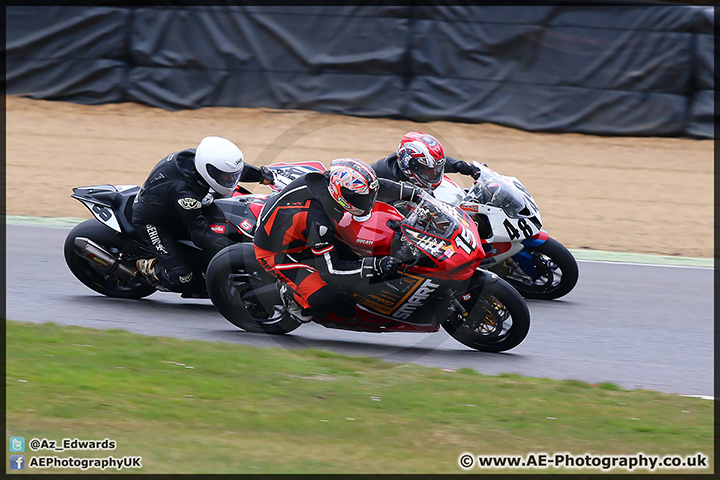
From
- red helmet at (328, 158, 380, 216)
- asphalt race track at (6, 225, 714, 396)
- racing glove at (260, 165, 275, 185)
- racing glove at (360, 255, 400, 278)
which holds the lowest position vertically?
asphalt race track at (6, 225, 714, 396)

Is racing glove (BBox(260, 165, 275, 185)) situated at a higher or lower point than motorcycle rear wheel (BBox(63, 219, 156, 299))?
higher

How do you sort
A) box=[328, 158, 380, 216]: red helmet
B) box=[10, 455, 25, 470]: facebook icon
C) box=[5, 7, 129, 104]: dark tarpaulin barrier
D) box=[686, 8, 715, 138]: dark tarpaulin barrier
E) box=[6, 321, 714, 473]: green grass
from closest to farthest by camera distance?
box=[10, 455, 25, 470]: facebook icon → box=[6, 321, 714, 473]: green grass → box=[328, 158, 380, 216]: red helmet → box=[686, 8, 715, 138]: dark tarpaulin barrier → box=[5, 7, 129, 104]: dark tarpaulin barrier

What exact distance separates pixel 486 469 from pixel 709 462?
1196mm

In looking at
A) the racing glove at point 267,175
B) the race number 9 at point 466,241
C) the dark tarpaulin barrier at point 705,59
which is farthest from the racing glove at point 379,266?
the dark tarpaulin barrier at point 705,59

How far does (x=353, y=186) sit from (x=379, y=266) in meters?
0.58

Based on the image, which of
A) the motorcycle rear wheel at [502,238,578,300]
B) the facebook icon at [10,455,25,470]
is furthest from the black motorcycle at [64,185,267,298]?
the facebook icon at [10,455,25,470]

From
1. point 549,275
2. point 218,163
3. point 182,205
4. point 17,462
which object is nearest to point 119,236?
point 182,205

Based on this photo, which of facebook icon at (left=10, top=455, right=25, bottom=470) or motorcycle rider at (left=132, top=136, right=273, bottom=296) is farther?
motorcycle rider at (left=132, top=136, right=273, bottom=296)

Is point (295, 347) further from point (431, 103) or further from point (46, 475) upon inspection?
point (431, 103)

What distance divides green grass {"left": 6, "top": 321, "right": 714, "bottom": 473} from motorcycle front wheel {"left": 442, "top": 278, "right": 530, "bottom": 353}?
523 mm

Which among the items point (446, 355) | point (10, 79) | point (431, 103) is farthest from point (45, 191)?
point (446, 355)

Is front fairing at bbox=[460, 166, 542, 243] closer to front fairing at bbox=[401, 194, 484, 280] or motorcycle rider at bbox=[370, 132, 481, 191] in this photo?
motorcycle rider at bbox=[370, 132, 481, 191]

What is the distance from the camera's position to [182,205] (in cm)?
701

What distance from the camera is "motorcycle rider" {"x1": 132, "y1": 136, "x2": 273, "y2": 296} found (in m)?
7.03
